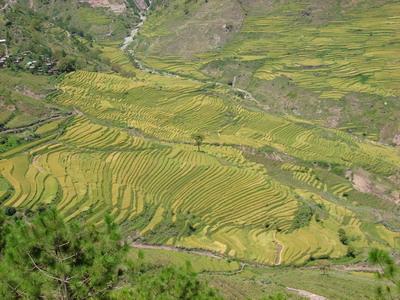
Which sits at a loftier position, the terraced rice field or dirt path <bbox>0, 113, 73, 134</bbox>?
dirt path <bbox>0, 113, 73, 134</bbox>

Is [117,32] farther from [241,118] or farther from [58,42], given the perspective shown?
[241,118]

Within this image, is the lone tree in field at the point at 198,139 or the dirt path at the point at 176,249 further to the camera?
the lone tree in field at the point at 198,139

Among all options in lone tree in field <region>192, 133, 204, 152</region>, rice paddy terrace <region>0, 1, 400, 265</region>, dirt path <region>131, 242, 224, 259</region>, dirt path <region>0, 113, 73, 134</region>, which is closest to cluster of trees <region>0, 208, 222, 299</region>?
dirt path <region>131, 242, 224, 259</region>

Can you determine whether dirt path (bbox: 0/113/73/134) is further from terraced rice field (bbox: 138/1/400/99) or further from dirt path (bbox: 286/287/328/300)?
terraced rice field (bbox: 138/1/400/99)

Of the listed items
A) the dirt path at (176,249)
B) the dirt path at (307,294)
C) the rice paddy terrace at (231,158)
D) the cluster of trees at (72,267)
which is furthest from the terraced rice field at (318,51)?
the cluster of trees at (72,267)

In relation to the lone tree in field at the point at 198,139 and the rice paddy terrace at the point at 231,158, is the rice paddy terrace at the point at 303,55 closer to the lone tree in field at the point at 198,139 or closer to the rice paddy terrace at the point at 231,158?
the rice paddy terrace at the point at 231,158

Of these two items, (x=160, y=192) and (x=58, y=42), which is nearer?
(x=160, y=192)

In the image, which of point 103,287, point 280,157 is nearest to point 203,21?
point 280,157
